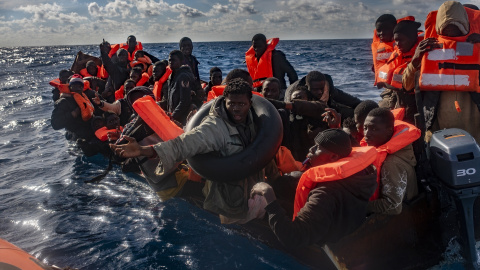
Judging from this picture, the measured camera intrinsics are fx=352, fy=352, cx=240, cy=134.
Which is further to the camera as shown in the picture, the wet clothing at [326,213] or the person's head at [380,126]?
the person's head at [380,126]

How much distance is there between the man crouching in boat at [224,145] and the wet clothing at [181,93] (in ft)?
8.27

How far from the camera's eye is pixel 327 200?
2.52 metres

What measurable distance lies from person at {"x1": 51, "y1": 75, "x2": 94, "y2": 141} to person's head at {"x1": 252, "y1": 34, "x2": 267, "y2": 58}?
363 cm

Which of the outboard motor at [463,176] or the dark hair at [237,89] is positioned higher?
the dark hair at [237,89]

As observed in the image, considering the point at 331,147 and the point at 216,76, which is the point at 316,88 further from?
the point at 216,76

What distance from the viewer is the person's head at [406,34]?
4297 mm

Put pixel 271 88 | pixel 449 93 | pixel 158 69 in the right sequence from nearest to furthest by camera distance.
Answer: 1. pixel 449 93
2. pixel 271 88
3. pixel 158 69

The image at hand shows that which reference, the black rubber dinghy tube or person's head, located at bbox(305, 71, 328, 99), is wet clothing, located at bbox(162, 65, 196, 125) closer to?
person's head, located at bbox(305, 71, 328, 99)

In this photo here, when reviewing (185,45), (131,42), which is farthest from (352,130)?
(131,42)

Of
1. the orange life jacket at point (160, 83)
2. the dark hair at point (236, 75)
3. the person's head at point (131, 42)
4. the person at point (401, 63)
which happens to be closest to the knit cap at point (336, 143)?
the person at point (401, 63)

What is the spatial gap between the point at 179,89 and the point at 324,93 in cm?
264

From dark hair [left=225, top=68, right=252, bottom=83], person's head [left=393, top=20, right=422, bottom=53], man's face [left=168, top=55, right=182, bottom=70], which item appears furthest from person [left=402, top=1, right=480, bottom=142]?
man's face [left=168, top=55, right=182, bottom=70]

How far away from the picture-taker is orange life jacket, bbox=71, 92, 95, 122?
7172 mm

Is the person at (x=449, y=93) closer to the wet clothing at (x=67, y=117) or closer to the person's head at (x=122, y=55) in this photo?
the wet clothing at (x=67, y=117)
